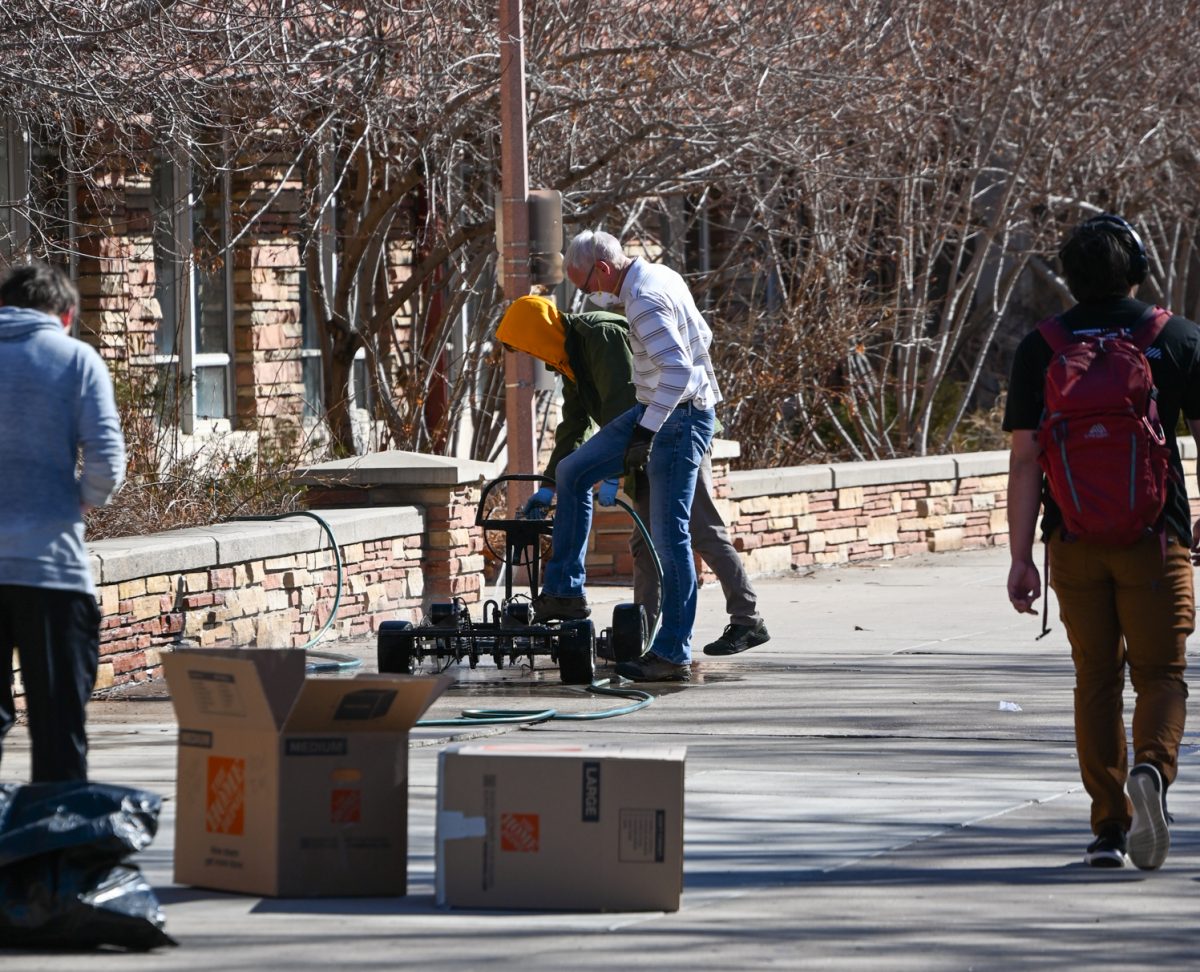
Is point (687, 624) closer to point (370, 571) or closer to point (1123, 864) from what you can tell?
point (370, 571)

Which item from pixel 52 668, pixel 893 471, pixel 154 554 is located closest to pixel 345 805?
pixel 52 668

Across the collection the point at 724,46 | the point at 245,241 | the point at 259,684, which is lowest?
the point at 259,684

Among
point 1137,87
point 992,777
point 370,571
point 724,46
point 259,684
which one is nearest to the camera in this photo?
point 259,684

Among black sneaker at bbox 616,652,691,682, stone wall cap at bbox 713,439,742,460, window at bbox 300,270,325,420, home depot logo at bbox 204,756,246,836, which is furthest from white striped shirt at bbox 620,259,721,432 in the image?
window at bbox 300,270,325,420

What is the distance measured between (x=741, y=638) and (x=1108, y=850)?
4235 mm

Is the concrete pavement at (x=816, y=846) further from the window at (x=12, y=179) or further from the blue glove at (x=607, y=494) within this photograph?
the window at (x=12, y=179)

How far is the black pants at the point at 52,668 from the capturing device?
218 inches

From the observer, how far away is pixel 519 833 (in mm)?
5449

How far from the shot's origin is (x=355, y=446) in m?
14.8

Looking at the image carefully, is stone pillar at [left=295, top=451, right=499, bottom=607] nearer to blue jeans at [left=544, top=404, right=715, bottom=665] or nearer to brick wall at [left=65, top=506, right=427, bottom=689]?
brick wall at [left=65, top=506, right=427, bottom=689]

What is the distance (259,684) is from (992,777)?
10.0 ft

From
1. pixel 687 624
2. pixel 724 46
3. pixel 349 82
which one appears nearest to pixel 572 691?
pixel 687 624

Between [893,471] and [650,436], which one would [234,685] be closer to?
[650,436]

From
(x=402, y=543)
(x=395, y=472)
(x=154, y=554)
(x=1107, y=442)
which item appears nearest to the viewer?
(x=1107, y=442)
